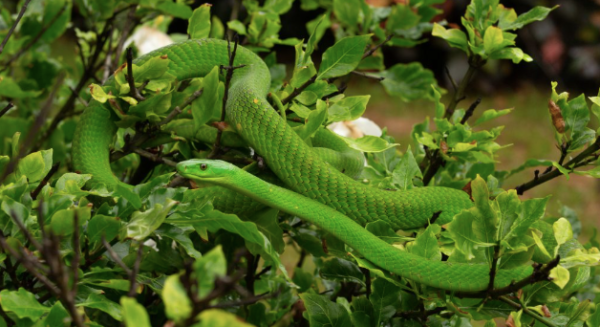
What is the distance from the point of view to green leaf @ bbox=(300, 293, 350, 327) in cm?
200

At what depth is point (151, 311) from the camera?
224cm

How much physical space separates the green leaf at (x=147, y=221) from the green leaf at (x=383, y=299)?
749mm

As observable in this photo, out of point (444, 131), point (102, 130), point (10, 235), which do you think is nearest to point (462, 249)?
point (444, 131)

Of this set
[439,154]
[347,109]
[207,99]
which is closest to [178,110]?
[207,99]

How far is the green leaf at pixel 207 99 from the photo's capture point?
2.08m

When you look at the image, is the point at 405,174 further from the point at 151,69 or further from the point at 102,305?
the point at 102,305

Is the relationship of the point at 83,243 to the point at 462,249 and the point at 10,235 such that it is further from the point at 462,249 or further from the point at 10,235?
the point at 462,249

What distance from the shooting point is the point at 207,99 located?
2.12 meters

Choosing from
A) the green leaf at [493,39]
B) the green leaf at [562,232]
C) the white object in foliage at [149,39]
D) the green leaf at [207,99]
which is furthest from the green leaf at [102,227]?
the white object in foliage at [149,39]

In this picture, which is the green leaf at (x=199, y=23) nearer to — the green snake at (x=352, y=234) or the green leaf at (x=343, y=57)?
the green leaf at (x=343, y=57)

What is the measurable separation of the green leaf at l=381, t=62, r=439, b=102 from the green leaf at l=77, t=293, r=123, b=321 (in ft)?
6.67

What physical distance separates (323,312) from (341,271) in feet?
0.87

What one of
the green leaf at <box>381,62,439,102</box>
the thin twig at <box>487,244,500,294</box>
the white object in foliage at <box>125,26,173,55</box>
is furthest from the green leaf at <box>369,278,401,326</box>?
the white object in foliage at <box>125,26,173,55</box>

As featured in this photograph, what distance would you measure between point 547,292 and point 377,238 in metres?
0.54
